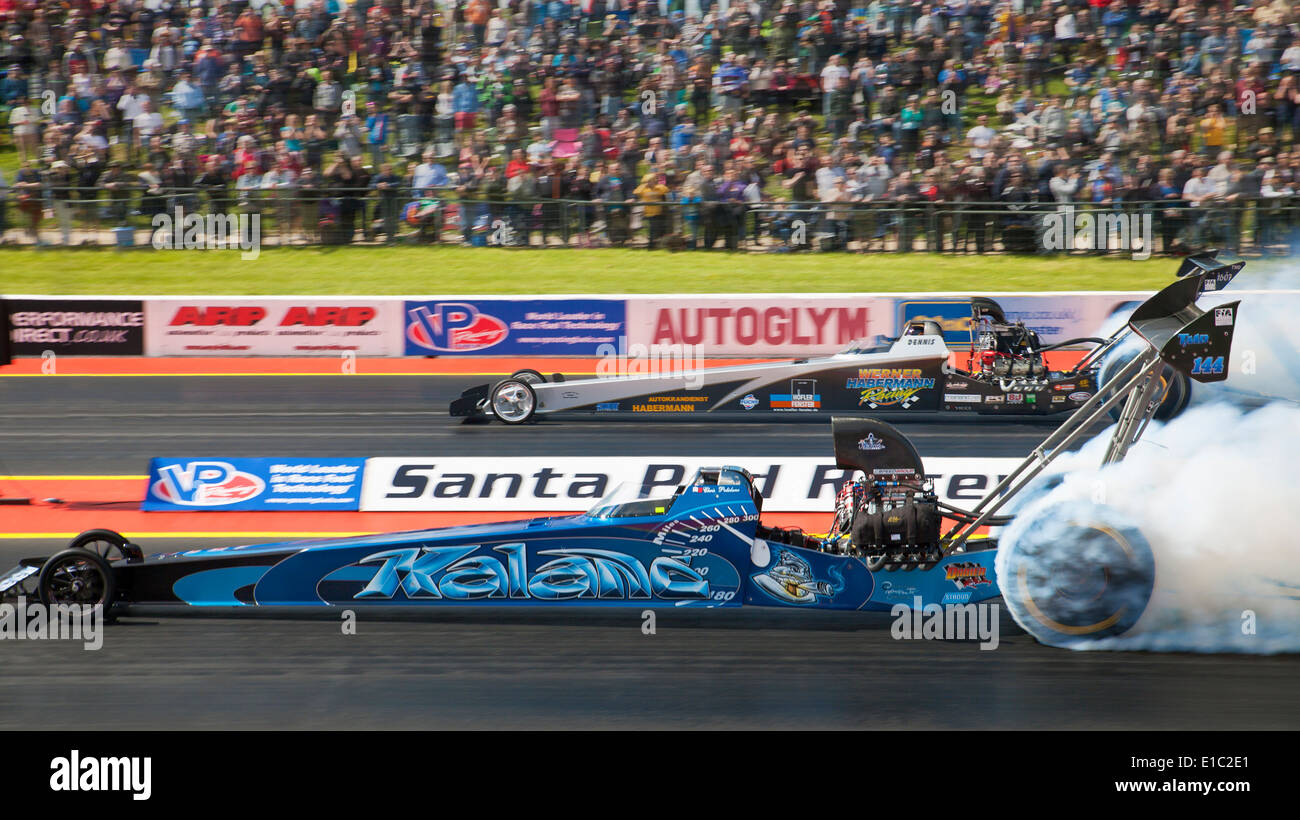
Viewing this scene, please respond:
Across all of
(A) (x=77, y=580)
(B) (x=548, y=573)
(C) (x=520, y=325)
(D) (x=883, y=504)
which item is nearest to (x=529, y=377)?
(C) (x=520, y=325)

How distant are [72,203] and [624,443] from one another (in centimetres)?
1210

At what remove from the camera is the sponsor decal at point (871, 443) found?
7410mm

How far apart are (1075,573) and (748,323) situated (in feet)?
33.4

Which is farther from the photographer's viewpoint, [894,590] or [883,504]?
[883,504]

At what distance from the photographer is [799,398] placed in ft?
42.5

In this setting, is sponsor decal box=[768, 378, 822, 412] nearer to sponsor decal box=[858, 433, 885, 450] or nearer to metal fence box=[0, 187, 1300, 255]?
sponsor decal box=[858, 433, 885, 450]

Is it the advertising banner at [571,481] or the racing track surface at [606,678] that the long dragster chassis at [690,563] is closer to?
the racing track surface at [606,678]

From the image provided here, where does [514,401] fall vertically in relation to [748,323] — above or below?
below

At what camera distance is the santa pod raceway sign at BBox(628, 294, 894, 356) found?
16.5m

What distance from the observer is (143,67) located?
20703 millimetres

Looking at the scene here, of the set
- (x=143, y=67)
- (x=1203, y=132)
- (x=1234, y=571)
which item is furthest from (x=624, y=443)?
(x=143, y=67)

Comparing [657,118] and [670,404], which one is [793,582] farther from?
[657,118]

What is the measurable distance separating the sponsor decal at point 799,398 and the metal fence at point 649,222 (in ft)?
20.6
